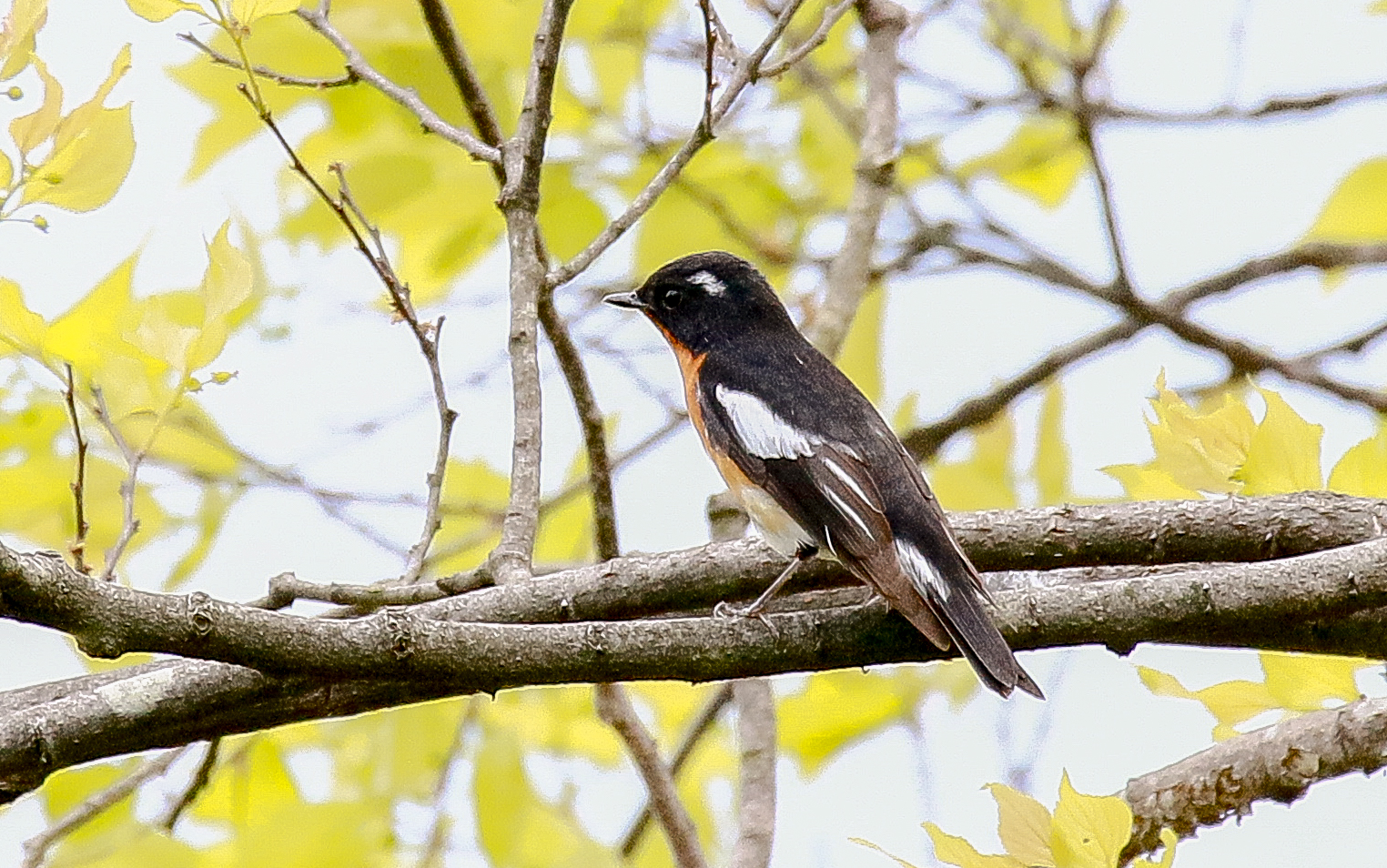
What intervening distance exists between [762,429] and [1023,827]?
1647 millimetres

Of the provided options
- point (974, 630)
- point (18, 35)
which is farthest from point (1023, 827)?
point (18, 35)

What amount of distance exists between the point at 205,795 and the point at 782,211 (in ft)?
9.21

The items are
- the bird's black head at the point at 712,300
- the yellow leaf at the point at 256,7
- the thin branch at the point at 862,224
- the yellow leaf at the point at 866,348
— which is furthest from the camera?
the yellow leaf at the point at 866,348

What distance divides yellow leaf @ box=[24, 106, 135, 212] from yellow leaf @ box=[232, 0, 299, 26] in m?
0.27

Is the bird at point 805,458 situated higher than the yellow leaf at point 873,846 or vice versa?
the bird at point 805,458

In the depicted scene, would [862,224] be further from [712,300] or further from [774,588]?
[774,588]

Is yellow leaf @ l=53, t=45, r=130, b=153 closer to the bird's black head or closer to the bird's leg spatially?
the bird's leg

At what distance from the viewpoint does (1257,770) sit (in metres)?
3.04

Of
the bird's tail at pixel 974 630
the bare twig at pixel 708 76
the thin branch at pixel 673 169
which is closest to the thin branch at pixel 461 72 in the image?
the thin branch at pixel 673 169

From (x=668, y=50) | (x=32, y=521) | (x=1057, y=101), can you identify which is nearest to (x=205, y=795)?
(x=32, y=521)

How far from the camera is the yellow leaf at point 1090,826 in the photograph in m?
2.18

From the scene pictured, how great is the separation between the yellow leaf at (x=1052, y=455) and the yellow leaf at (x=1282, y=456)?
1457mm

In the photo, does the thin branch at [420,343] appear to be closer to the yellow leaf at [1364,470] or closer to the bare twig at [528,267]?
the bare twig at [528,267]

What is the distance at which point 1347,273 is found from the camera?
5766 millimetres
